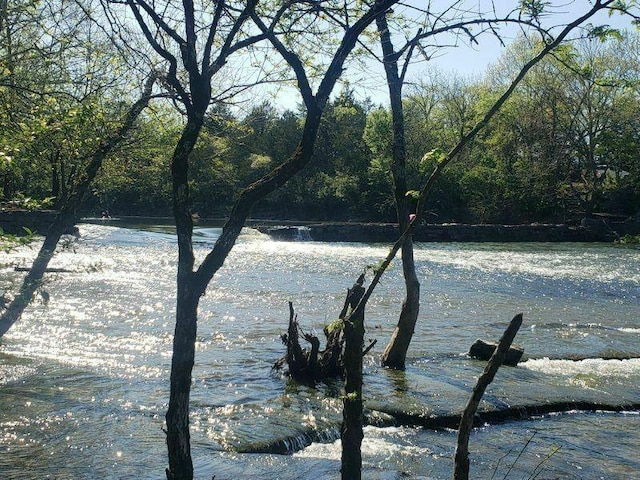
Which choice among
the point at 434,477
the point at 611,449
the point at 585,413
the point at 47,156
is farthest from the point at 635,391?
the point at 47,156

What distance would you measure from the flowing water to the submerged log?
0.20 meters

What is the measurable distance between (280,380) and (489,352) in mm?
3865

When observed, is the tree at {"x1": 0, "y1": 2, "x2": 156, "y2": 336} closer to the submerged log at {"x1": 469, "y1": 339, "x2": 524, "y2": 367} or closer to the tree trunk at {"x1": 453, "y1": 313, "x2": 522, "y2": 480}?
the tree trunk at {"x1": 453, "y1": 313, "x2": 522, "y2": 480}

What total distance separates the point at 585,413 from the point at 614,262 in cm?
2220

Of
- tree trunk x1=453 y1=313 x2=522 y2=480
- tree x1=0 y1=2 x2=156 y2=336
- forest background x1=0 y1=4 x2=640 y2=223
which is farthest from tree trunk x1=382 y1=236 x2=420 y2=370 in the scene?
forest background x1=0 y1=4 x2=640 y2=223

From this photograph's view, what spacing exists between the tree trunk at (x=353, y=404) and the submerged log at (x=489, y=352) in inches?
302

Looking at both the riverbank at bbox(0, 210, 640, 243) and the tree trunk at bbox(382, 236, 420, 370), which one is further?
the riverbank at bbox(0, 210, 640, 243)

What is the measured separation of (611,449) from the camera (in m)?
7.43

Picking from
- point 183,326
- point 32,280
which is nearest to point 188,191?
point 183,326

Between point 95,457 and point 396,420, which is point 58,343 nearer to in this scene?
point 95,457

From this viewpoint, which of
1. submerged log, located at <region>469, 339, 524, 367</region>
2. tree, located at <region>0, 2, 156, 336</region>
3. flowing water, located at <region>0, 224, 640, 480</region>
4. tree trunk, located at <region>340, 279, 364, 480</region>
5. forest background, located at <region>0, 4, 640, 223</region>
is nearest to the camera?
tree trunk, located at <region>340, 279, 364, 480</region>

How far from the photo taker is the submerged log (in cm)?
1125

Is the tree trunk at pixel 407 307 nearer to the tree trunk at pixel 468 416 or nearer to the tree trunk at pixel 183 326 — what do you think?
the tree trunk at pixel 183 326

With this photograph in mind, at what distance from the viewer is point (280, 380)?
32.1ft
